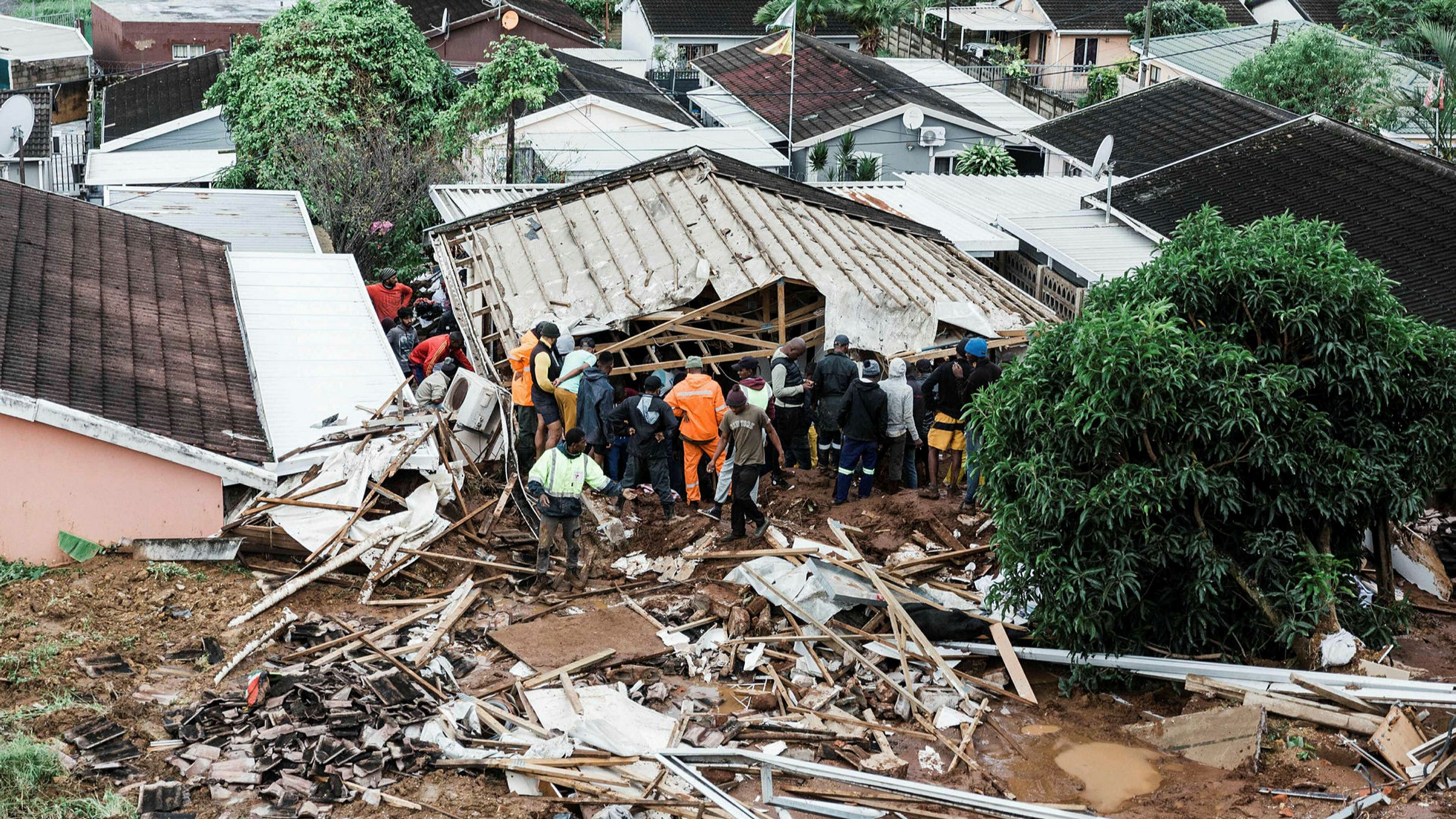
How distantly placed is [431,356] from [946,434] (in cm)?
681

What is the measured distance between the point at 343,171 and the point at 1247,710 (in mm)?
22640

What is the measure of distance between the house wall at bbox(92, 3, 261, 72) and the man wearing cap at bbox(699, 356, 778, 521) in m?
40.2

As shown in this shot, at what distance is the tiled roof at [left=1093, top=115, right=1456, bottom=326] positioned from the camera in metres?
17.1

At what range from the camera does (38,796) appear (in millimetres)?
8617

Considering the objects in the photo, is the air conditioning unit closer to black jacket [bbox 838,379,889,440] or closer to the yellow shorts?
black jacket [bbox 838,379,889,440]

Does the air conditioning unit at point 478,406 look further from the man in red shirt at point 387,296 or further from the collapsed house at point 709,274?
the man in red shirt at point 387,296

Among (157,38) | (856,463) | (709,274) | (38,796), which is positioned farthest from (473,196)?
(157,38)

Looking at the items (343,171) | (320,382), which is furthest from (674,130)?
(320,382)

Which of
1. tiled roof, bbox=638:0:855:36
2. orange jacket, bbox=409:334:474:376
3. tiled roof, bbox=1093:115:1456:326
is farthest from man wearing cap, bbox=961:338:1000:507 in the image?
tiled roof, bbox=638:0:855:36

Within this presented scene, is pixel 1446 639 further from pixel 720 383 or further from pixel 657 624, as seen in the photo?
pixel 720 383

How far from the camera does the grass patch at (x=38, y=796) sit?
27.7 ft

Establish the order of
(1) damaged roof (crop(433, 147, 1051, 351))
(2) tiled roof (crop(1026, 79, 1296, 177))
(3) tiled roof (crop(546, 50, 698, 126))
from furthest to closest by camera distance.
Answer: (3) tiled roof (crop(546, 50, 698, 126))
(2) tiled roof (crop(1026, 79, 1296, 177))
(1) damaged roof (crop(433, 147, 1051, 351))

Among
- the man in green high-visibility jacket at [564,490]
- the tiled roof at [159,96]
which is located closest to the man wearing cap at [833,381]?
the man in green high-visibility jacket at [564,490]

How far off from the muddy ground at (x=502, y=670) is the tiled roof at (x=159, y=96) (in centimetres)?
2656
